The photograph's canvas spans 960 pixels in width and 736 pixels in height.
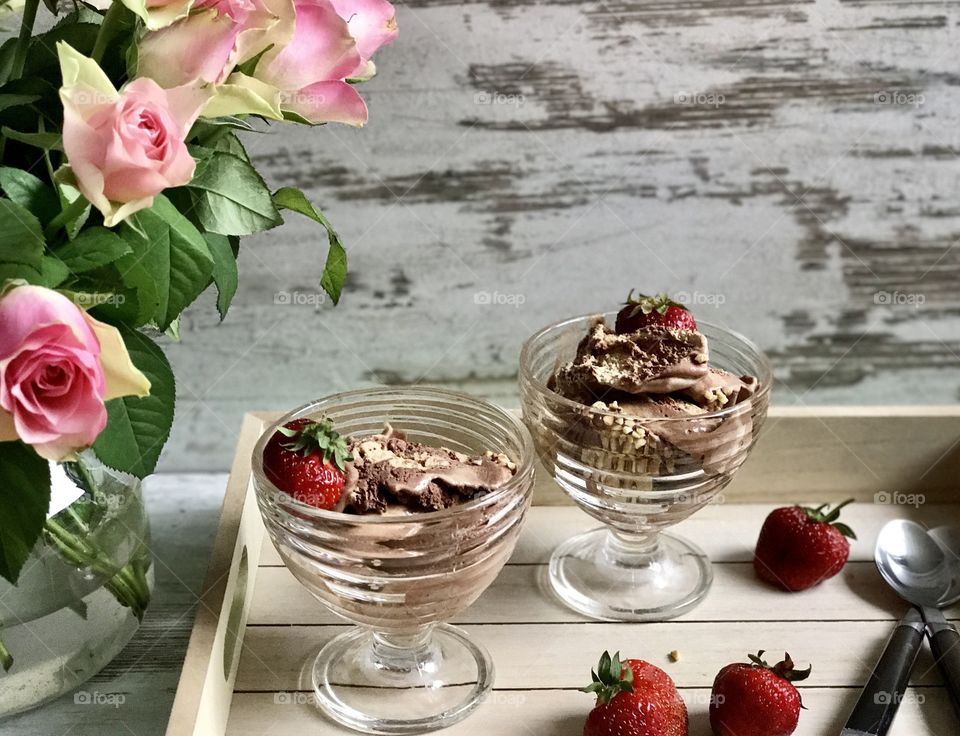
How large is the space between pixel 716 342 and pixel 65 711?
703mm

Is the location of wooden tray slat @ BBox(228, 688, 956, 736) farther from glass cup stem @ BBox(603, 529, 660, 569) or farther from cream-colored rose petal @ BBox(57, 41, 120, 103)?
cream-colored rose petal @ BBox(57, 41, 120, 103)

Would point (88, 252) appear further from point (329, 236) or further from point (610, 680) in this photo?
point (610, 680)

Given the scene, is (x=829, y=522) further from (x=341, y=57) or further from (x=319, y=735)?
(x=341, y=57)

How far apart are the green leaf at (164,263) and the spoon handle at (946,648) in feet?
2.26

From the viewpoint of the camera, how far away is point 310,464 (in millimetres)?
845

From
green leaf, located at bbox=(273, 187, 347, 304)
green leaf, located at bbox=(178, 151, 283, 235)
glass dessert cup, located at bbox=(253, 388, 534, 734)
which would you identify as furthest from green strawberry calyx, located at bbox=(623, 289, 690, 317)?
green leaf, located at bbox=(178, 151, 283, 235)

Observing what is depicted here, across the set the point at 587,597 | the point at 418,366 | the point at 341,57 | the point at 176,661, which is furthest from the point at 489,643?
the point at 341,57

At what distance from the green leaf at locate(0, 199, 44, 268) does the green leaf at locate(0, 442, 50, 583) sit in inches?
5.4

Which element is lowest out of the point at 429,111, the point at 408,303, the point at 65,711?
the point at 65,711

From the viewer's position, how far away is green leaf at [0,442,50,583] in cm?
68

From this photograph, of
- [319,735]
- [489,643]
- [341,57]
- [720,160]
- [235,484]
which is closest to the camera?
[341,57]

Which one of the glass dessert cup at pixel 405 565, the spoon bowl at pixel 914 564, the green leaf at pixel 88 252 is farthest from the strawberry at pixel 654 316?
the green leaf at pixel 88 252

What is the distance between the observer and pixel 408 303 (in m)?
1.25

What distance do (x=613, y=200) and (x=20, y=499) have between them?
29.5 inches
